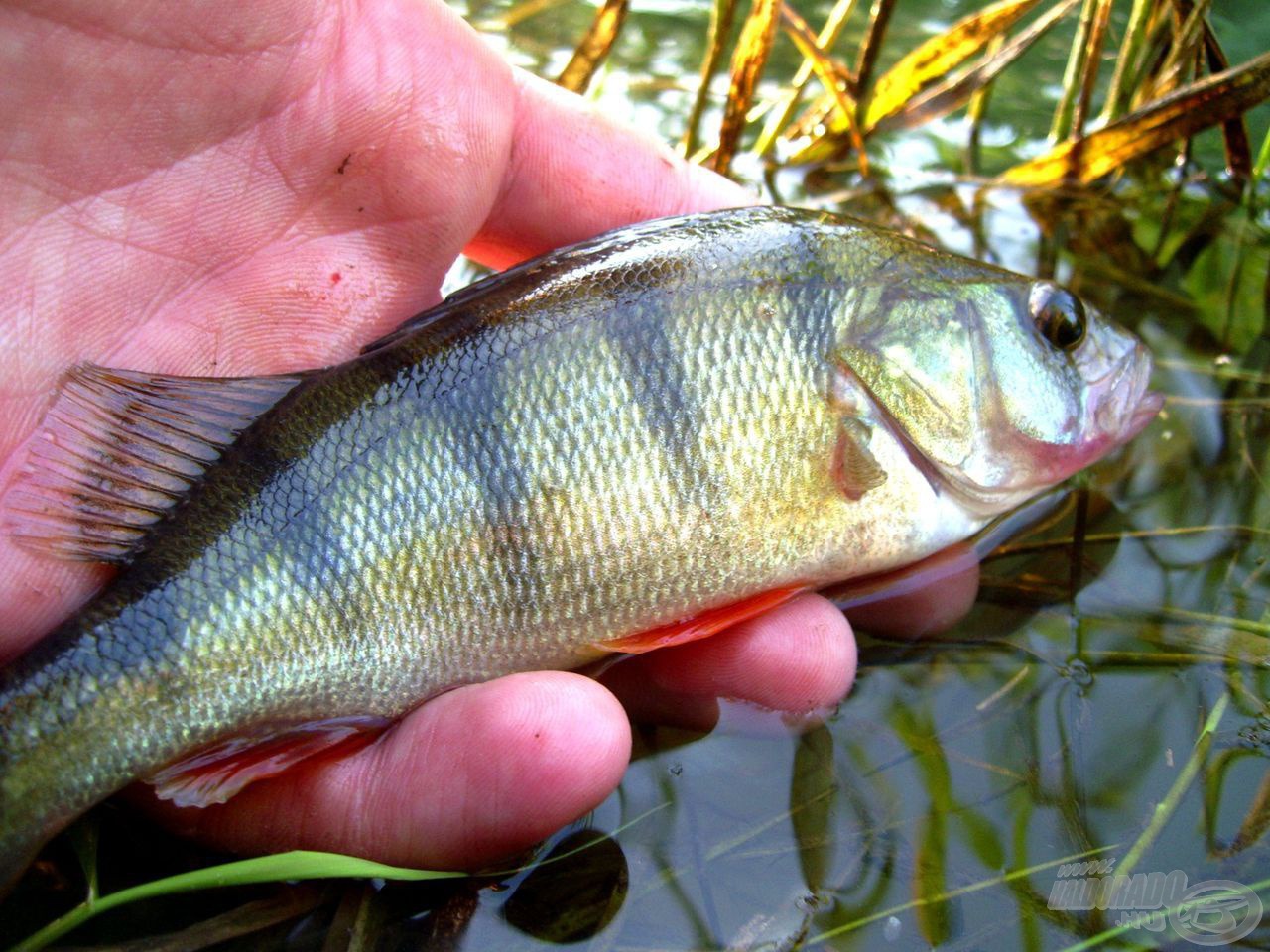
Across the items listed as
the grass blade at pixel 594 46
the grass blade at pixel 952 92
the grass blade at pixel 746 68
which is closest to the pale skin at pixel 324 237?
the grass blade at pixel 594 46

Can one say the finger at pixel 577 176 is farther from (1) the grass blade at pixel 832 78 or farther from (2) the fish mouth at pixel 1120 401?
(1) the grass blade at pixel 832 78

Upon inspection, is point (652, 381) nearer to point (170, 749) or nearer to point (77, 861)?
point (170, 749)

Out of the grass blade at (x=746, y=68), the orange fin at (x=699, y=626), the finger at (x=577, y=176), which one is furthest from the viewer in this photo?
the grass blade at (x=746, y=68)

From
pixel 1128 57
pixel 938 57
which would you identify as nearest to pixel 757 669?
pixel 938 57

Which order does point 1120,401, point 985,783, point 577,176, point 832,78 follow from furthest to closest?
1. point 832,78
2. point 577,176
3. point 1120,401
4. point 985,783

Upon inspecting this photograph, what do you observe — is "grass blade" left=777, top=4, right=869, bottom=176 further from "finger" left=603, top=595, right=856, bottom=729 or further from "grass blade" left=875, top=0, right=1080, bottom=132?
"finger" left=603, top=595, right=856, bottom=729

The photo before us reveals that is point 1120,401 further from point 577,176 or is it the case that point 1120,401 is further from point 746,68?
point 746,68

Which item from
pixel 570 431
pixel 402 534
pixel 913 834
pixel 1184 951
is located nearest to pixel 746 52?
pixel 570 431
